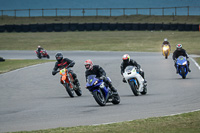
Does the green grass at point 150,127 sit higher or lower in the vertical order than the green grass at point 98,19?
lower

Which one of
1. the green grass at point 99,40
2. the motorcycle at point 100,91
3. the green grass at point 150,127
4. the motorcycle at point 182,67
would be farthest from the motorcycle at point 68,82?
the green grass at point 99,40

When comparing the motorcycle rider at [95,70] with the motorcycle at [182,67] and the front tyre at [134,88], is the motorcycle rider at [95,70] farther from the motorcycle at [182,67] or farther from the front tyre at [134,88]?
the motorcycle at [182,67]

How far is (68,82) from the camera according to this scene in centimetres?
1566

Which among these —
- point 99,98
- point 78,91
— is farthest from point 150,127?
point 78,91

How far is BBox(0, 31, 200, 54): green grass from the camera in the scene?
5044cm

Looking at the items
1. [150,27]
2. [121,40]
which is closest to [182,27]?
[150,27]

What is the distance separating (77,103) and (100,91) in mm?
1222

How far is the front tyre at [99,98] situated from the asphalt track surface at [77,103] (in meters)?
0.17

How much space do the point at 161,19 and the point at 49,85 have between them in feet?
181

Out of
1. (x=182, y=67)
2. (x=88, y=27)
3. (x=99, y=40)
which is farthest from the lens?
(x=88, y=27)

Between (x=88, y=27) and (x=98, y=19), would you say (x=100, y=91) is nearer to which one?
(x=88, y=27)

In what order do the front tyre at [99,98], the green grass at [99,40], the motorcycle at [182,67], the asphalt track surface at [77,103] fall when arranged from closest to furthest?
the asphalt track surface at [77,103]
the front tyre at [99,98]
the motorcycle at [182,67]
the green grass at [99,40]

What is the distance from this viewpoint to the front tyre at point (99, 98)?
12758mm

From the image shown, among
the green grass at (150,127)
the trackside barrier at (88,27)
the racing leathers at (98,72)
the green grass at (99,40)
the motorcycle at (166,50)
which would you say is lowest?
the green grass at (150,127)
